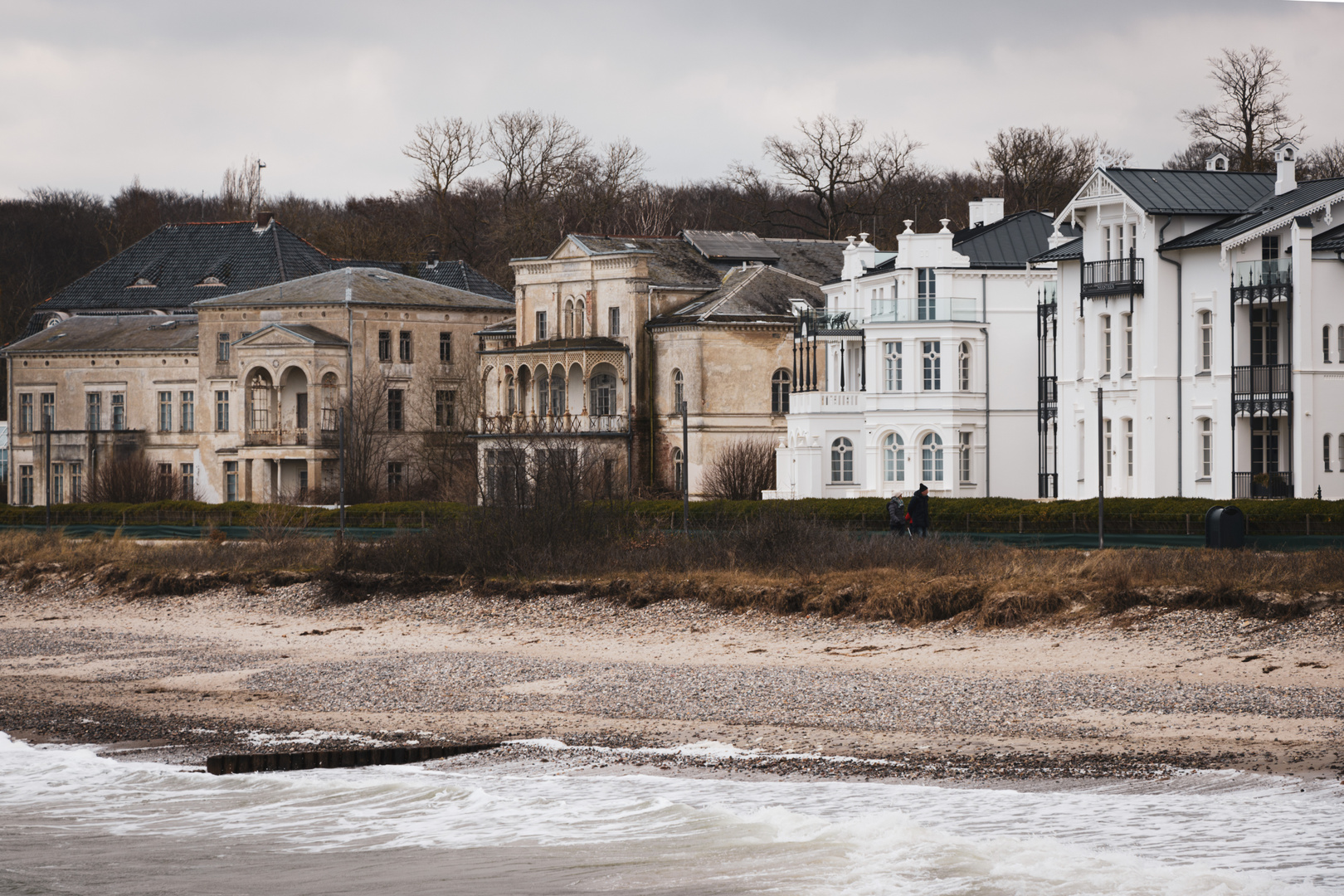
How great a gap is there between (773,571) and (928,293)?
72.6 ft

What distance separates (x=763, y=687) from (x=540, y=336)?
4058cm

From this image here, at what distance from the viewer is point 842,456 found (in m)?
50.5

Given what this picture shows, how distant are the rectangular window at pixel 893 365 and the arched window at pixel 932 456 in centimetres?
180

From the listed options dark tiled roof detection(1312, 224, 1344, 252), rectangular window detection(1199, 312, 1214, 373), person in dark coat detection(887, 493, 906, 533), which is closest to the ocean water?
person in dark coat detection(887, 493, 906, 533)

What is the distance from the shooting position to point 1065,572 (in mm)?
25797

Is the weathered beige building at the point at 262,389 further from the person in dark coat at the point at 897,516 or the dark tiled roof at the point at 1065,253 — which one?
the person in dark coat at the point at 897,516

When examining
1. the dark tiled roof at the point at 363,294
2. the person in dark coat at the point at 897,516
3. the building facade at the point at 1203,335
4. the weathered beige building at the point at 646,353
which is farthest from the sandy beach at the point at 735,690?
the dark tiled roof at the point at 363,294

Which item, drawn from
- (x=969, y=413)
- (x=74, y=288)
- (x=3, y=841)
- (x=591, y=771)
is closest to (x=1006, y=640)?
(x=591, y=771)

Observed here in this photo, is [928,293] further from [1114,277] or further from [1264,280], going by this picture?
[1264,280]

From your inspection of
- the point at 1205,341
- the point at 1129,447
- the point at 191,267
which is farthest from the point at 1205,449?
the point at 191,267

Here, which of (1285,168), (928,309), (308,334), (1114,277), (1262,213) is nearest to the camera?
(1262,213)

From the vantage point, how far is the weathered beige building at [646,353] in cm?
5559

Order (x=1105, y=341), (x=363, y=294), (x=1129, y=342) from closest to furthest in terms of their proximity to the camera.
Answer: (x=1129, y=342) → (x=1105, y=341) → (x=363, y=294)

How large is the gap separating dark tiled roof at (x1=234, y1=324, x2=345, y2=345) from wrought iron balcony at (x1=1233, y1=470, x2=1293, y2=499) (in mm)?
35231
